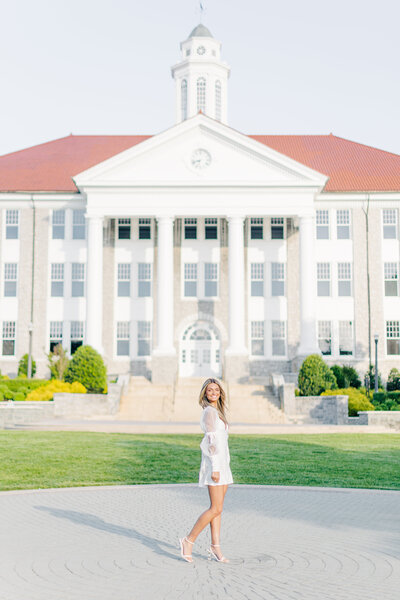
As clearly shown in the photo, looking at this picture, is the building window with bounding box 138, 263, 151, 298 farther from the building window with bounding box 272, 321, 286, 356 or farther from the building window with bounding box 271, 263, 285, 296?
the building window with bounding box 272, 321, 286, 356

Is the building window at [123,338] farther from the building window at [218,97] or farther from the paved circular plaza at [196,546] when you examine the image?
the paved circular plaza at [196,546]

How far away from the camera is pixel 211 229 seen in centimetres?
4541

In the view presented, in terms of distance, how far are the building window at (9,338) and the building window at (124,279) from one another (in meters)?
7.04

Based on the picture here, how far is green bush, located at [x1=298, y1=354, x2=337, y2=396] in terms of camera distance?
116ft

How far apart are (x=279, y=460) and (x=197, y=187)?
1075 inches

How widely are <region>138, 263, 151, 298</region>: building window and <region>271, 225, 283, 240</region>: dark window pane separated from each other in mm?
7886

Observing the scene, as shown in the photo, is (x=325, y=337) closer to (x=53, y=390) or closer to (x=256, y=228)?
(x=256, y=228)

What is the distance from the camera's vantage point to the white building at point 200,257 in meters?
42.5

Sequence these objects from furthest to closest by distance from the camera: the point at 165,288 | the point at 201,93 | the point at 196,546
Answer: the point at 201,93
the point at 165,288
the point at 196,546

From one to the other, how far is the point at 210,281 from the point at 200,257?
5.26 feet

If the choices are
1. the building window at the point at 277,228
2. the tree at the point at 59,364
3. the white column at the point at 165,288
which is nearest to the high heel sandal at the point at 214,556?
the tree at the point at 59,364

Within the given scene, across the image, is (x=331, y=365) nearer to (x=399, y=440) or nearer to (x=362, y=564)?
(x=399, y=440)

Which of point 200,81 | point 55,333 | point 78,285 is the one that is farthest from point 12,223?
point 200,81

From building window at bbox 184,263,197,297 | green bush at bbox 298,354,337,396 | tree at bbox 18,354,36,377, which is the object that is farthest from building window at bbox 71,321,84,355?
green bush at bbox 298,354,337,396
